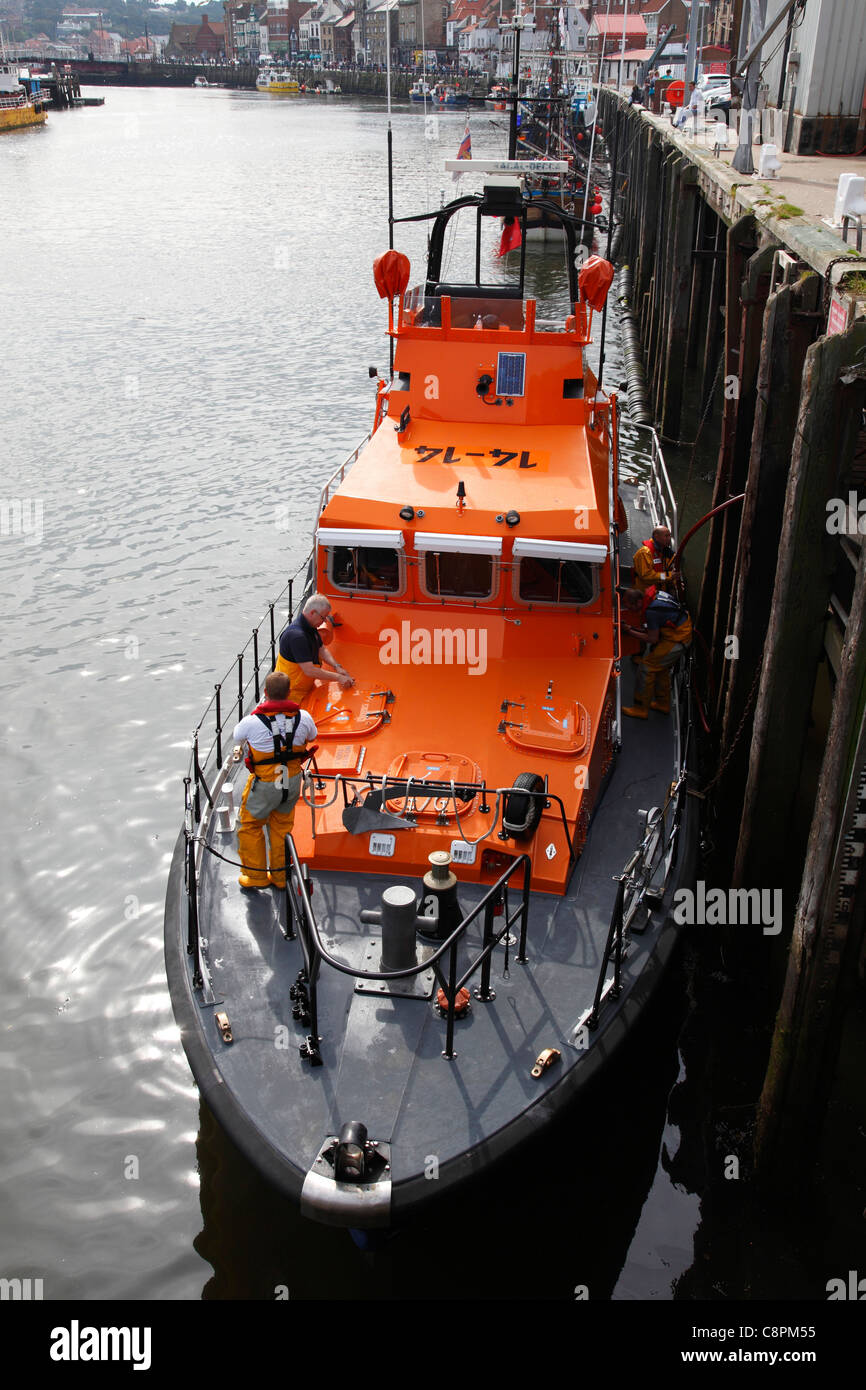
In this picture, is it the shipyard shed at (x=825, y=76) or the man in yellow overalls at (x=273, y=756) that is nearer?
the man in yellow overalls at (x=273, y=756)

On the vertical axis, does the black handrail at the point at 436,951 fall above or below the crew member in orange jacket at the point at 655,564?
below

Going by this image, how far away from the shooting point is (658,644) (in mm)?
8969

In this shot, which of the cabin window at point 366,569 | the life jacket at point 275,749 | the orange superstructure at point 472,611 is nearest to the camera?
the life jacket at point 275,749

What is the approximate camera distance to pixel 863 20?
14930 mm

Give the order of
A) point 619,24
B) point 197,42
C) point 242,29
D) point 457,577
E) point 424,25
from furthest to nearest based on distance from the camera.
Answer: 1. point 242,29
2. point 197,42
3. point 424,25
4. point 619,24
5. point 457,577

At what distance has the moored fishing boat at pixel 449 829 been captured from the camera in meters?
5.54

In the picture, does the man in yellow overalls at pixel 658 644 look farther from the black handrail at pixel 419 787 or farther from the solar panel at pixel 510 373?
the black handrail at pixel 419 787

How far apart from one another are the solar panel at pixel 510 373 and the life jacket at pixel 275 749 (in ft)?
14.2

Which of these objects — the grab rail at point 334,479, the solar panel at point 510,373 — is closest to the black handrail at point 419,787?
the grab rail at point 334,479

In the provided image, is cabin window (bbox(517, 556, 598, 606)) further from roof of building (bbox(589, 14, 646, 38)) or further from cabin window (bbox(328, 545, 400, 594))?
roof of building (bbox(589, 14, 646, 38))

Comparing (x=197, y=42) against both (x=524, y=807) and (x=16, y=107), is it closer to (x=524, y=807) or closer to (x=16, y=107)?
(x=16, y=107)

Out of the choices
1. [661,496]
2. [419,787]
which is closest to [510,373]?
[661,496]

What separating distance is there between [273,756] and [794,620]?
3.38 metres

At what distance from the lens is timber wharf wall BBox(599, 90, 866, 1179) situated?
18.3 feet
